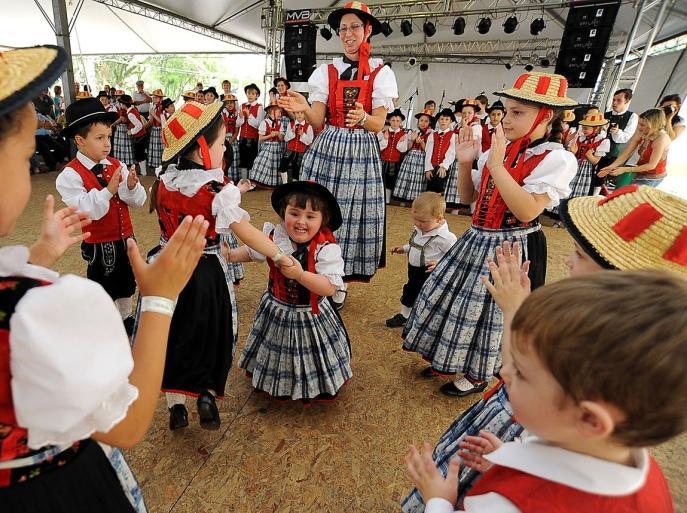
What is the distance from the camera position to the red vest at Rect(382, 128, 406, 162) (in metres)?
7.10

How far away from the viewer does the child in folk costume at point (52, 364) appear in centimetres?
53

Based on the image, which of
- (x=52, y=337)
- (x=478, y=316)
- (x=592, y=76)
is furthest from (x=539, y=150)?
(x=592, y=76)

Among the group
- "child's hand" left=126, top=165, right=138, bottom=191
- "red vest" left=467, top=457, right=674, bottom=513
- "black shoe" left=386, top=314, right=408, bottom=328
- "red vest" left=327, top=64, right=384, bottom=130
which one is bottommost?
"black shoe" left=386, top=314, right=408, bottom=328

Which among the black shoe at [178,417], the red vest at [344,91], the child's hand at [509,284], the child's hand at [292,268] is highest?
the red vest at [344,91]

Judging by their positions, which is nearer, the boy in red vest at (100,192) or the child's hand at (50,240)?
the child's hand at (50,240)

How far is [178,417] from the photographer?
1.82 meters

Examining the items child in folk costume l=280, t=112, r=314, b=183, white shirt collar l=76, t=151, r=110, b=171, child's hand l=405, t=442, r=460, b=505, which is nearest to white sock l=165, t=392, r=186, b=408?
child's hand l=405, t=442, r=460, b=505

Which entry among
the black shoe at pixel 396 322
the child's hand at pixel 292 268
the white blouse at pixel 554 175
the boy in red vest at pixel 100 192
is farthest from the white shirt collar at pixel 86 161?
the white blouse at pixel 554 175

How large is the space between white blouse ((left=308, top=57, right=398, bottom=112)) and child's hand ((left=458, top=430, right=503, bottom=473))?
2.26 metres

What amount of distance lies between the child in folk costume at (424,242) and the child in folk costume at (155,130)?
281 inches

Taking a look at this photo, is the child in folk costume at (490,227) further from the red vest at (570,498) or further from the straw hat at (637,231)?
the red vest at (570,498)

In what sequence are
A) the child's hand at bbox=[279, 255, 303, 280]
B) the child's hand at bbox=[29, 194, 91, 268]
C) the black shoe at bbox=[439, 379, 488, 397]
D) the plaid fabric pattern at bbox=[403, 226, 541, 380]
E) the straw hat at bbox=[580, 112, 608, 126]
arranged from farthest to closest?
the straw hat at bbox=[580, 112, 608, 126], the black shoe at bbox=[439, 379, 488, 397], the plaid fabric pattern at bbox=[403, 226, 541, 380], the child's hand at bbox=[279, 255, 303, 280], the child's hand at bbox=[29, 194, 91, 268]

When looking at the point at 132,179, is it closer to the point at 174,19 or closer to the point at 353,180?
the point at 353,180

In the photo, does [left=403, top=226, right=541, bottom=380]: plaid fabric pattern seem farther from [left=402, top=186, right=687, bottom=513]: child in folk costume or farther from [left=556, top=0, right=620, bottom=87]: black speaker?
[left=556, top=0, right=620, bottom=87]: black speaker
